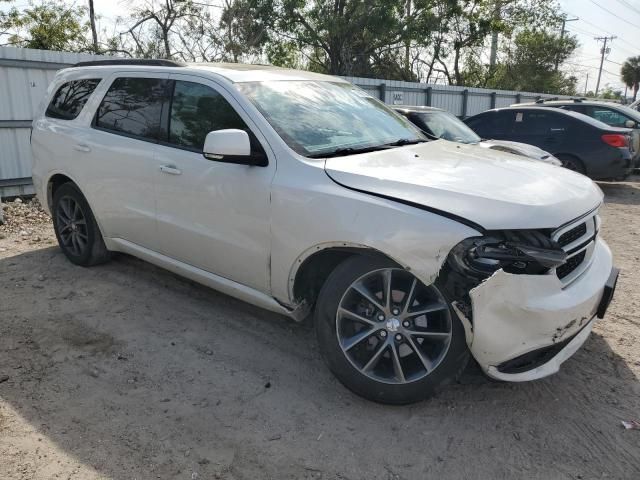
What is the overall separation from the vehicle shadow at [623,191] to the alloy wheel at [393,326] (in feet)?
25.3

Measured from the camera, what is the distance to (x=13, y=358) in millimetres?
3432

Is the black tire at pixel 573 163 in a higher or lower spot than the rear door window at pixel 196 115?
lower

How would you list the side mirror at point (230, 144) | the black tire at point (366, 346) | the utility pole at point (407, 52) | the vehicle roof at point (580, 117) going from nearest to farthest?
the black tire at point (366, 346) < the side mirror at point (230, 144) < the vehicle roof at point (580, 117) < the utility pole at point (407, 52)

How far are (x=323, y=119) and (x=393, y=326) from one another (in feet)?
4.96

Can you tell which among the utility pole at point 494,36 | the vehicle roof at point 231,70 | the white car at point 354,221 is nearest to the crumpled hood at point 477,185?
the white car at point 354,221

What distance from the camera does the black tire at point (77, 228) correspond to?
4.77 metres

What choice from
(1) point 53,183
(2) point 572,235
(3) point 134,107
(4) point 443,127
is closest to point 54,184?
(1) point 53,183

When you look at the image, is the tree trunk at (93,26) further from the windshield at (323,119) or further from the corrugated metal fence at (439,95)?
the windshield at (323,119)

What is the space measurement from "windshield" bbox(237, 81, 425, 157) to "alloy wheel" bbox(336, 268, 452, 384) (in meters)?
0.92

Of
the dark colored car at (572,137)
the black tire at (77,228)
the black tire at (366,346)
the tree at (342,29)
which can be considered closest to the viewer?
the black tire at (366,346)

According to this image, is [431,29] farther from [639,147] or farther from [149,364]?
[149,364]

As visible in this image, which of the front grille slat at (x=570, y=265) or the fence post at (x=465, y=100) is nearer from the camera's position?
the front grille slat at (x=570, y=265)

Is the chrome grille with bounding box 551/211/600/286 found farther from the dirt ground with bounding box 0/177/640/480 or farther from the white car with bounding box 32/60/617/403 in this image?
the dirt ground with bounding box 0/177/640/480

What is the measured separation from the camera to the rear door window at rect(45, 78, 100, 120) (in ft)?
15.3
